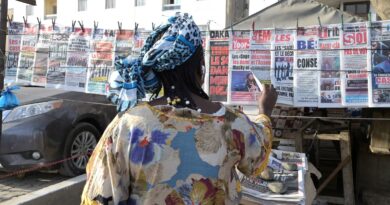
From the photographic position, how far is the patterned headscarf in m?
1.61

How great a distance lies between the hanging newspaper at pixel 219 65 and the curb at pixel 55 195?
1.62 m

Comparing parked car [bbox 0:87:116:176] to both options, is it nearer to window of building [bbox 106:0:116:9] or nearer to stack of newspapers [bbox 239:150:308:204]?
stack of newspapers [bbox 239:150:308:204]

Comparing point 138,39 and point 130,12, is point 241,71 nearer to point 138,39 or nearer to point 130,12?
point 138,39

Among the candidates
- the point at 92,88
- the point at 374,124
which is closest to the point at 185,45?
the point at 92,88

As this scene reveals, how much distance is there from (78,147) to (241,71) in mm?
2683

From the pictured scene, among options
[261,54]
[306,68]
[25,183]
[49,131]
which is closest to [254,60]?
[261,54]

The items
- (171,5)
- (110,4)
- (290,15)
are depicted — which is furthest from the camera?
(110,4)

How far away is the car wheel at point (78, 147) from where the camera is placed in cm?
517

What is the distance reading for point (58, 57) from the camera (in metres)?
4.14

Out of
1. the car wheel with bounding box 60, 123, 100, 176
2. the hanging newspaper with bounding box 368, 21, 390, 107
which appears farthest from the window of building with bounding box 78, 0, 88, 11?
the hanging newspaper with bounding box 368, 21, 390, 107

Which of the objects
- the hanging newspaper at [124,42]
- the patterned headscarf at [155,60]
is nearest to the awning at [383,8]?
the hanging newspaper at [124,42]

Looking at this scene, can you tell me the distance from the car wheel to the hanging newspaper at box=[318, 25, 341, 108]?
10.1 ft

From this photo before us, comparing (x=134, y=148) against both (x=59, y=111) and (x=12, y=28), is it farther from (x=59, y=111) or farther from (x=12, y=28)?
(x=59, y=111)

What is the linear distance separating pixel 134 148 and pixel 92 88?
2.64 meters
